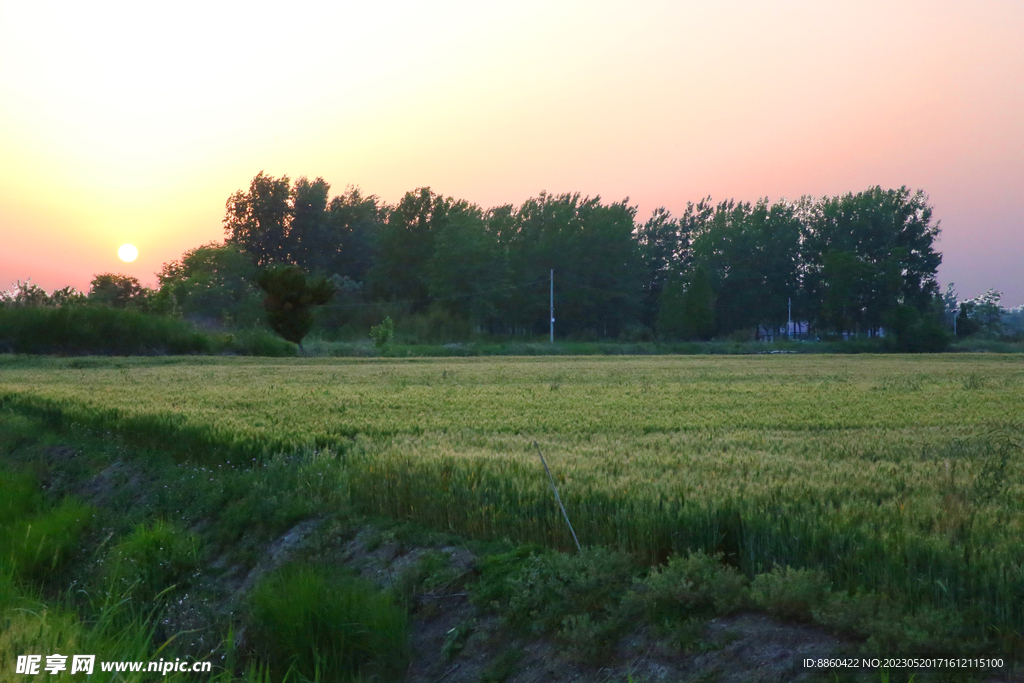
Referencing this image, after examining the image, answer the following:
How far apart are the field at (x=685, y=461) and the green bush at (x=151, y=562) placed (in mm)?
1064

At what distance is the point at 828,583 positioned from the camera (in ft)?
10.3

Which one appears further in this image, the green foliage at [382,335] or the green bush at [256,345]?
the green foliage at [382,335]

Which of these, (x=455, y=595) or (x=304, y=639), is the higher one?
(x=455, y=595)

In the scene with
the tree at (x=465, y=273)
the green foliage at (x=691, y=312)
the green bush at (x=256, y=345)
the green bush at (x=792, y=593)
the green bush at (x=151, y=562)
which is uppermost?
the tree at (x=465, y=273)

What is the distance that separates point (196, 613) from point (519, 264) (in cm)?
7149

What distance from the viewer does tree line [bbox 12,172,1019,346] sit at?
66875 millimetres

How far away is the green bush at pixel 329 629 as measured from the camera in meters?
4.12

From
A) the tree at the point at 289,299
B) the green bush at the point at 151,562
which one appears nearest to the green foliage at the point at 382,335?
the tree at the point at 289,299

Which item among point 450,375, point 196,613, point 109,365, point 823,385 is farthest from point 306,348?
point 196,613

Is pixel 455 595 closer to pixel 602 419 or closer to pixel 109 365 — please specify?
pixel 602 419

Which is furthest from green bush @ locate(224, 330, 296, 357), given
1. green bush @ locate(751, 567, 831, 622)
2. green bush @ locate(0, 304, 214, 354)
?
green bush @ locate(751, 567, 831, 622)

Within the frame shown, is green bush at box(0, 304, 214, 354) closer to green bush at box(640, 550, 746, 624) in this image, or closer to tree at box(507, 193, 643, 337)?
green bush at box(640, 550, 746, 624)

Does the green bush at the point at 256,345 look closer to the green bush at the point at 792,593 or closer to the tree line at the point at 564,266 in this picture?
the tree line at the point at 564,266

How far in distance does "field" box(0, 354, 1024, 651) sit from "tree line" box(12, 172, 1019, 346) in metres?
50.2
